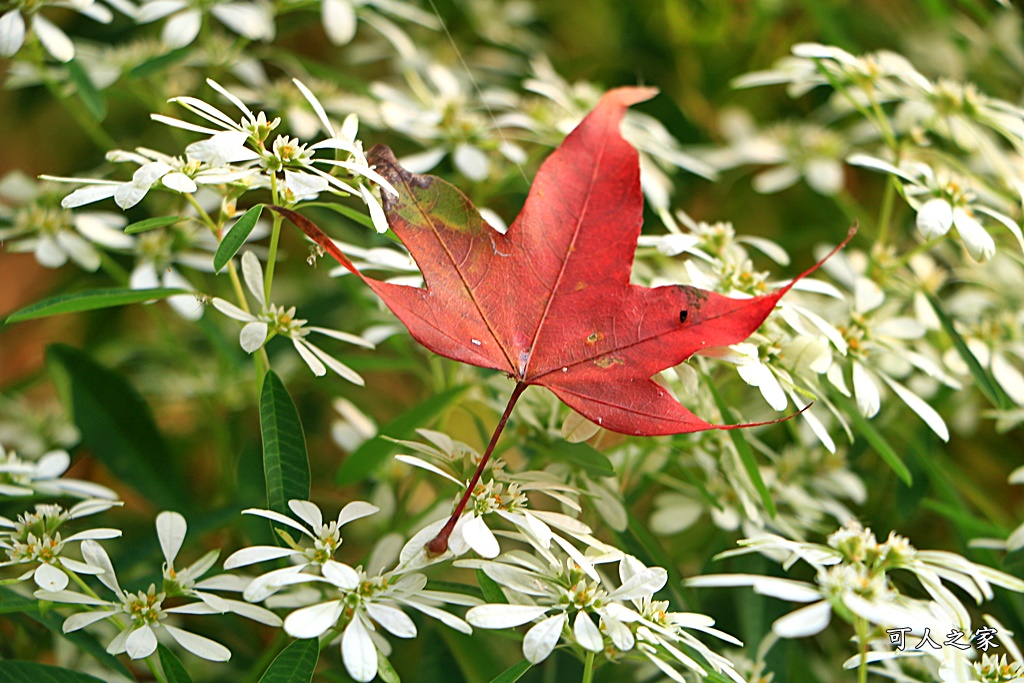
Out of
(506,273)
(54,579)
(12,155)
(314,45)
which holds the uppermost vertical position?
(506,273)

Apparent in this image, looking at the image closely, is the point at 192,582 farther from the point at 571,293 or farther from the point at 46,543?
the point at 571,293

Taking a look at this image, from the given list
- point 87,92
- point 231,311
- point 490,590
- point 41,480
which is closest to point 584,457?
point 490,590

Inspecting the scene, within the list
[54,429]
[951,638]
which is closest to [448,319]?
[951,638]

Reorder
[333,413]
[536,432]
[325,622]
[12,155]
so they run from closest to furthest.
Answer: [325,622] < [536,432] < [333,413] < [12,155]

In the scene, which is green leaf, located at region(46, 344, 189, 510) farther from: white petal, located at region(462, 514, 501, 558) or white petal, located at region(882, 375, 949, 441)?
white petal, located at region(882, 375, 949, 441)

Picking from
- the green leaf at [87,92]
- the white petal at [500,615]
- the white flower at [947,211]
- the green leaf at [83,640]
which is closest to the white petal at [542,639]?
the white petal at [500,615]

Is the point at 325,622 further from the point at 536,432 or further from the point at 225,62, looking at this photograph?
the point at 225,62
